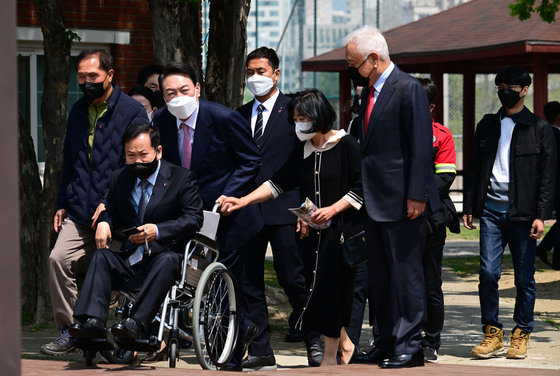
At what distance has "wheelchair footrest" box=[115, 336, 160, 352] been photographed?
6.00 m

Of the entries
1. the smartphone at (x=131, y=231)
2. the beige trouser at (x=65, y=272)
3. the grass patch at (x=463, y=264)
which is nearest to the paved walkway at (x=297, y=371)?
the beige trouser at (x=65, y=272)

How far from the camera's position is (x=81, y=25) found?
13.9 meters

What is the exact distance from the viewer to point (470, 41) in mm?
21219

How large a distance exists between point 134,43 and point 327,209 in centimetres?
843

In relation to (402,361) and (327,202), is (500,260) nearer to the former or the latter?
(327,202)

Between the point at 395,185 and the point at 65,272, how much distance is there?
233 cm

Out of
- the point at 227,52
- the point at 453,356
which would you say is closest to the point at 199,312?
the point at 453,356

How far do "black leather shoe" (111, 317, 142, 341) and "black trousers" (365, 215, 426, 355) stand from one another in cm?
146

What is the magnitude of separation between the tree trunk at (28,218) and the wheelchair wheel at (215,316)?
11.3 feet

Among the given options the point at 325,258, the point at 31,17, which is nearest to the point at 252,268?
the point at 325,258

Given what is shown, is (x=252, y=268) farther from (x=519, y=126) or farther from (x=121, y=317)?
(x=519, y=126)

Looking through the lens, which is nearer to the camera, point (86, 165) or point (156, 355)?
point (156, 355)

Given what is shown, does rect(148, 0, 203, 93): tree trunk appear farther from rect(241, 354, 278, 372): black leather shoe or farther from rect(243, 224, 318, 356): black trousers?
rect(241, 354, 278, 372): black leather shoe

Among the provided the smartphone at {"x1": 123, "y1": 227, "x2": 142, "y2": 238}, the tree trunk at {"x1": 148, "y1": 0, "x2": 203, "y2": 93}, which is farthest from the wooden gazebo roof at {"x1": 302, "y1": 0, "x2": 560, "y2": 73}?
the smartphone at {"x1": 123, "y1": 227, "x2": 142, "y2": 238}
